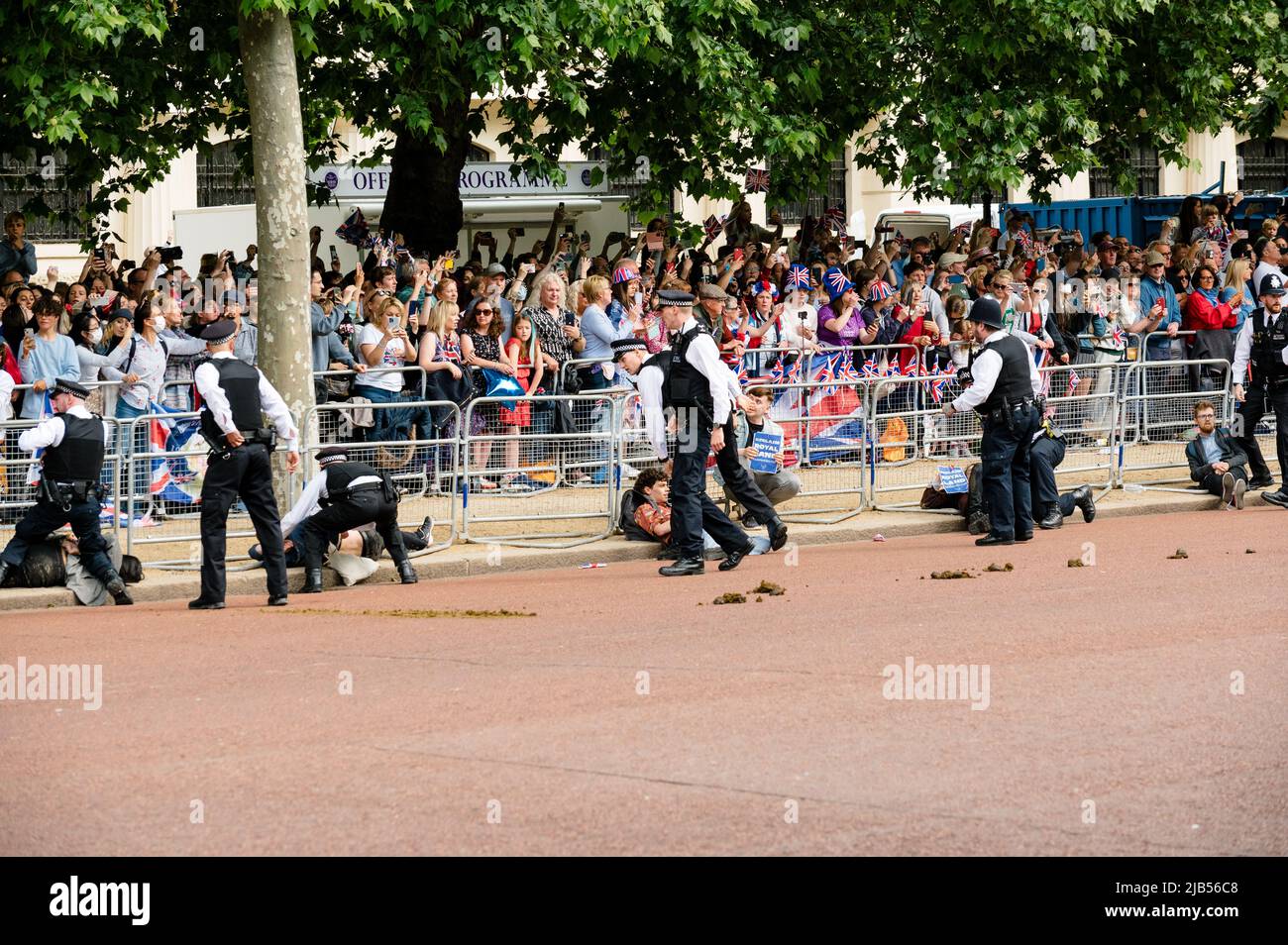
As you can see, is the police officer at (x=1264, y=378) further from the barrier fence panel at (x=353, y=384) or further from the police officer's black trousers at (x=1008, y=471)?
the barrier fence panel at (x=353, y=384)

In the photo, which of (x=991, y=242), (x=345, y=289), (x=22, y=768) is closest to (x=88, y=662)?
(x=22, y=768)

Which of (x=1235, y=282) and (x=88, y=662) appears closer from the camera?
(x=88, y=662)

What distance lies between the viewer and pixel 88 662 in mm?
10406

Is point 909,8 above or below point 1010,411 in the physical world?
above

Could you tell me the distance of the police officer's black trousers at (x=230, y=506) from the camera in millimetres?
12883

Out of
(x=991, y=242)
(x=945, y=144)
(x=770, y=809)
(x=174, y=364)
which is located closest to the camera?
(x=770, y=809)

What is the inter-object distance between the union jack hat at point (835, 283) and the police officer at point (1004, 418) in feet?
15.3

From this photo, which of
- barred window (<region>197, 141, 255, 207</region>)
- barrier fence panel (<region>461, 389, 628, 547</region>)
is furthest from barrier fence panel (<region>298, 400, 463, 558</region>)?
barred window (<region>197, 141, 255, 207</region>)

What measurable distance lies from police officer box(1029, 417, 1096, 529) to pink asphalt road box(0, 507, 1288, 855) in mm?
2953

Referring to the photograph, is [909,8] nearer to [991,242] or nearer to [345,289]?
[991,242]

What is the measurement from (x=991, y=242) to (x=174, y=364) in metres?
10.4

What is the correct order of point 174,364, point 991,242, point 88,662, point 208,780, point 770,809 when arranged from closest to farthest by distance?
point 770,809, point 208,780, point 88,662, point 174,364, point 991,242

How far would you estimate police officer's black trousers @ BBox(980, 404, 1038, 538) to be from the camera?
15.1m

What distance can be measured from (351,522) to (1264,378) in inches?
357
